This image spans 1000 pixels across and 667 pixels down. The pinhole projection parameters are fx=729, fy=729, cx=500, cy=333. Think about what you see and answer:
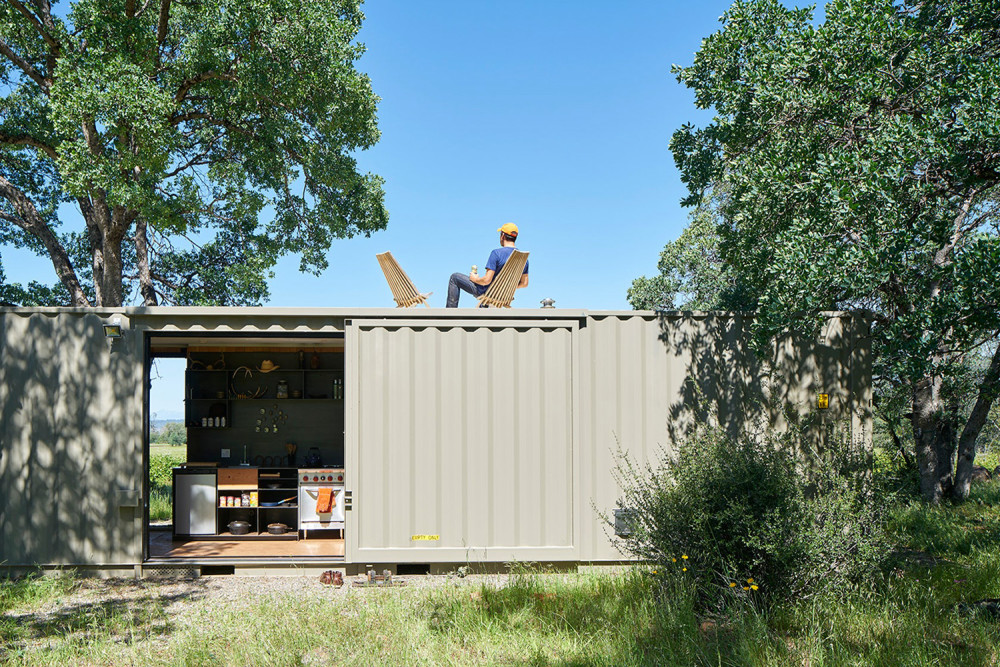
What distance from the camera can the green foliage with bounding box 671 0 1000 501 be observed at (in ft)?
19.9

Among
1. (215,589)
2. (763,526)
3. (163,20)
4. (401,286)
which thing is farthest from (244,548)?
(163,20)

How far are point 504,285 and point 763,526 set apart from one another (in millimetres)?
3502

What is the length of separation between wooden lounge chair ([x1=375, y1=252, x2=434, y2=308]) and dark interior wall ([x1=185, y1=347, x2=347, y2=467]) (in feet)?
11.6

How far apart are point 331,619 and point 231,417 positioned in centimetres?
607

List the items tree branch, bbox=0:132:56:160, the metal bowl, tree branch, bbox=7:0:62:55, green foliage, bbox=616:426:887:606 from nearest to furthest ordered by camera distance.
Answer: green foliage, bbox=616:426:887:606 → the metal bowl → tree branch, bbox=7:0:62:55 → tree branch, bbox=0:132:56:160

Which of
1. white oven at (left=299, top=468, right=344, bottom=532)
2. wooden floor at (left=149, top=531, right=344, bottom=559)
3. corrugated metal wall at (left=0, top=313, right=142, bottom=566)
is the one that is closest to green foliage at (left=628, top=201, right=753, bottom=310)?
white oven at (left=299, top=468, right=344, bottom=532)

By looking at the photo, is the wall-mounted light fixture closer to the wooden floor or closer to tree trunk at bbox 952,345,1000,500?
the wooden floor

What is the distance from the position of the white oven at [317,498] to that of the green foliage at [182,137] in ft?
17.4

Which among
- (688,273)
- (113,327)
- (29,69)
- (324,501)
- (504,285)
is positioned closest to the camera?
(113,327)

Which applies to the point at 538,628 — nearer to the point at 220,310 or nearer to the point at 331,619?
the point at 331,619

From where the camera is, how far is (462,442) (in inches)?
281

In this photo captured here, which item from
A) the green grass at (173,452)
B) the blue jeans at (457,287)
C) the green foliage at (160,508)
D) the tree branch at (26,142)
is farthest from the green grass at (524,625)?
the green grass at (173,452)

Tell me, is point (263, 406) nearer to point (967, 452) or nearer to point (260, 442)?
point (260, 442)

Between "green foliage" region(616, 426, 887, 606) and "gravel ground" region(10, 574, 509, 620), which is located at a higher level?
"green foliage" region(616, 426, 887, 606)
